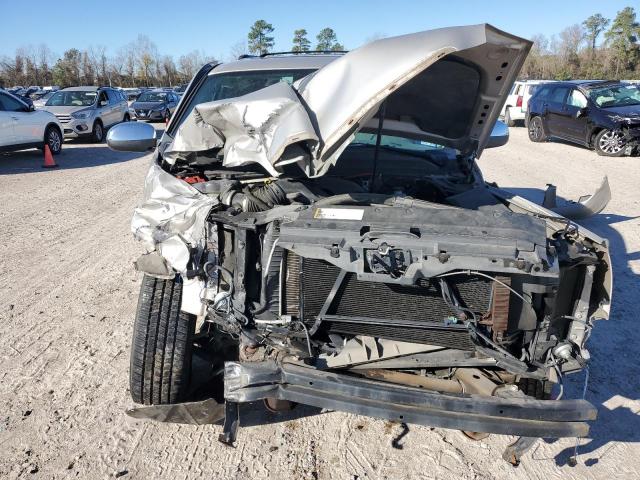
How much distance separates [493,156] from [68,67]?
54.8 metres

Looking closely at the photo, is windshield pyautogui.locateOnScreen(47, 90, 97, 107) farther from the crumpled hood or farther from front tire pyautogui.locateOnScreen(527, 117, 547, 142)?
front tire pyautogui.locateOnScreen(527, 117, 547, 142)

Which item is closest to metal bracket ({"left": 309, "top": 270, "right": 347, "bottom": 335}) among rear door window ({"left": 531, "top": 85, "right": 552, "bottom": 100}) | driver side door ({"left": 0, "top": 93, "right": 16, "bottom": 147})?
driver side door ({"left": 0, "top": 93, "right": 16, "bottom": 147})

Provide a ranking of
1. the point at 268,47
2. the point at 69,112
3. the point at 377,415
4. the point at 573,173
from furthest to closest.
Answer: the point at 268,47 → the point at 69,112 → the point at 573,173 → the point at 377,415

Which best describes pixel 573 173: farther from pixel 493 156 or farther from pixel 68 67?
pixel 68 67

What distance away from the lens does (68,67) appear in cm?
5406

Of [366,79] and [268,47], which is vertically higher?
[268,47]

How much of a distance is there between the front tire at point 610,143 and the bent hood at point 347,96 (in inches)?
399

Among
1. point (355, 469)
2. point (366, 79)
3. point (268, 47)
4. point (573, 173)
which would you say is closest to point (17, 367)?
point (355, 469)

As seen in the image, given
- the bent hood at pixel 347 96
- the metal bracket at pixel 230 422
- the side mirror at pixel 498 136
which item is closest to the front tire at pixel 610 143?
the side mirror at pixel 498 136

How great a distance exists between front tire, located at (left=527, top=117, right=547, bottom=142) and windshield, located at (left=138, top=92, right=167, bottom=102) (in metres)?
14.7

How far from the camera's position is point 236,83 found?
3984mm

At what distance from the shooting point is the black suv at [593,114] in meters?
11.4

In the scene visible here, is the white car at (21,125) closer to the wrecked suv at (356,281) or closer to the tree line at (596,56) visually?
the wrecked suv at (356,281)

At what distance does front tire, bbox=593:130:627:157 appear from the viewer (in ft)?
37.9
